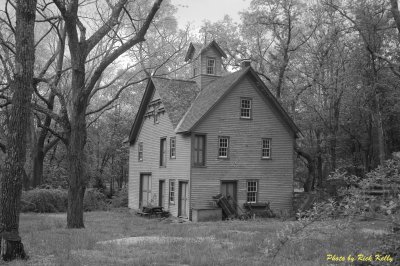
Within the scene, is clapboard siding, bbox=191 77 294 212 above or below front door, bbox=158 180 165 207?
above

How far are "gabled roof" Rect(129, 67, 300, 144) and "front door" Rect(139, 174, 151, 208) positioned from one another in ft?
21.9

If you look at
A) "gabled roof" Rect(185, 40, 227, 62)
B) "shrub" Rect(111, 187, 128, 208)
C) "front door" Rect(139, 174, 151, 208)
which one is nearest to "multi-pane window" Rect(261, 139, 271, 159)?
"gabled roof" Rect(185, 40, 227, 62)

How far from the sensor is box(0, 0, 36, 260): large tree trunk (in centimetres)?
1069

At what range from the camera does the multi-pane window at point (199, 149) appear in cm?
2847

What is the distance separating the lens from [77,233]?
16.0 metres

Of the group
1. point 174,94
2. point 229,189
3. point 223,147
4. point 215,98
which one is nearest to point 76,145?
point 215,98

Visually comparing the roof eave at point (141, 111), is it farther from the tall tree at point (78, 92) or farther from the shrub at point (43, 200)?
the tall tree at point (78, 92)

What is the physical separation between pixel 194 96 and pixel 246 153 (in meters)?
5.82

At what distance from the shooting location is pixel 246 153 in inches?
1176

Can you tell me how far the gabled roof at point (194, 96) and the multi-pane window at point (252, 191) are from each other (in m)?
4.85

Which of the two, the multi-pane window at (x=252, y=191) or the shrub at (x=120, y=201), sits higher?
the multi-pane window at (x=252, y=191)

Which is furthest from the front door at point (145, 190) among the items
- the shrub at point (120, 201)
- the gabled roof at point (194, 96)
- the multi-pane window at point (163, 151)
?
the gabled roof at point (194, 96)

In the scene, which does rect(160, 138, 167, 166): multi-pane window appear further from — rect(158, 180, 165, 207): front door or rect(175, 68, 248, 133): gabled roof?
rect(175, 68, 248, 133): gabled roof

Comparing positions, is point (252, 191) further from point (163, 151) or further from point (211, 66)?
point (211, 66)
